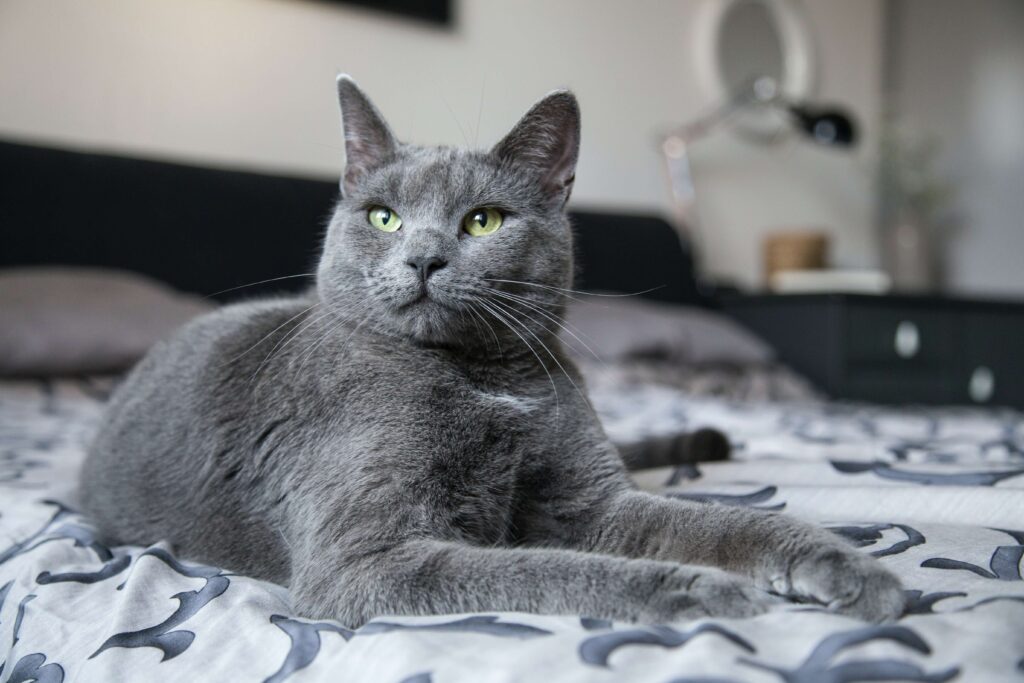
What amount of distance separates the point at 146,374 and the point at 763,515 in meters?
0.85

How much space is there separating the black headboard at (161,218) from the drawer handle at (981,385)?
1.93 m

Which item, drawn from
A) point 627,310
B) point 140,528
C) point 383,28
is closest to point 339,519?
point 140,528

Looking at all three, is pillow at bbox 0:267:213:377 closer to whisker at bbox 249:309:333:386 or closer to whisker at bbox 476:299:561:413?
whisker at bbox 249:309:333:386

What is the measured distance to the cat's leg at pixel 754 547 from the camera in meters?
0.66

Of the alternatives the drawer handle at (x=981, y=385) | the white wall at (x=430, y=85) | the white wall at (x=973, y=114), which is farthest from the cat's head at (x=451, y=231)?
the white wall at (x=973, y=114)

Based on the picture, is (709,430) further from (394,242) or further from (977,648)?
(977,648)

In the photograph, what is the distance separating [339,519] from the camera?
802mm

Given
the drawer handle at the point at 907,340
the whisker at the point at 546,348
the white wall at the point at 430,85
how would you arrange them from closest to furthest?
the whisker at the point at 546,348
the white wall at the point at 430,85
the drawer handle at the point at 907,340

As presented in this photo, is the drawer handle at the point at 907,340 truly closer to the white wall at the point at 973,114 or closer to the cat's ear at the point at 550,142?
the white wall at the point at 973,114

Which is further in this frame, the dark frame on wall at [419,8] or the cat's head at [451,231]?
the dark frame on wall at [419,8]

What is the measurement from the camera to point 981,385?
348 centimetres

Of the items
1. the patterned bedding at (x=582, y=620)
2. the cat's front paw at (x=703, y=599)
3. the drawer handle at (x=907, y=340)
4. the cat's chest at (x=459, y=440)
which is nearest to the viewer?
the patterned bedding at (x=582, y=620)

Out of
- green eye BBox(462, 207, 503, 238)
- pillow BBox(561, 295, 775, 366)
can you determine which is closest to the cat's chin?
green eye BBox(462, 207, 503, 238)

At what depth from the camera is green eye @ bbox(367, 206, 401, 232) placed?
99 cm
